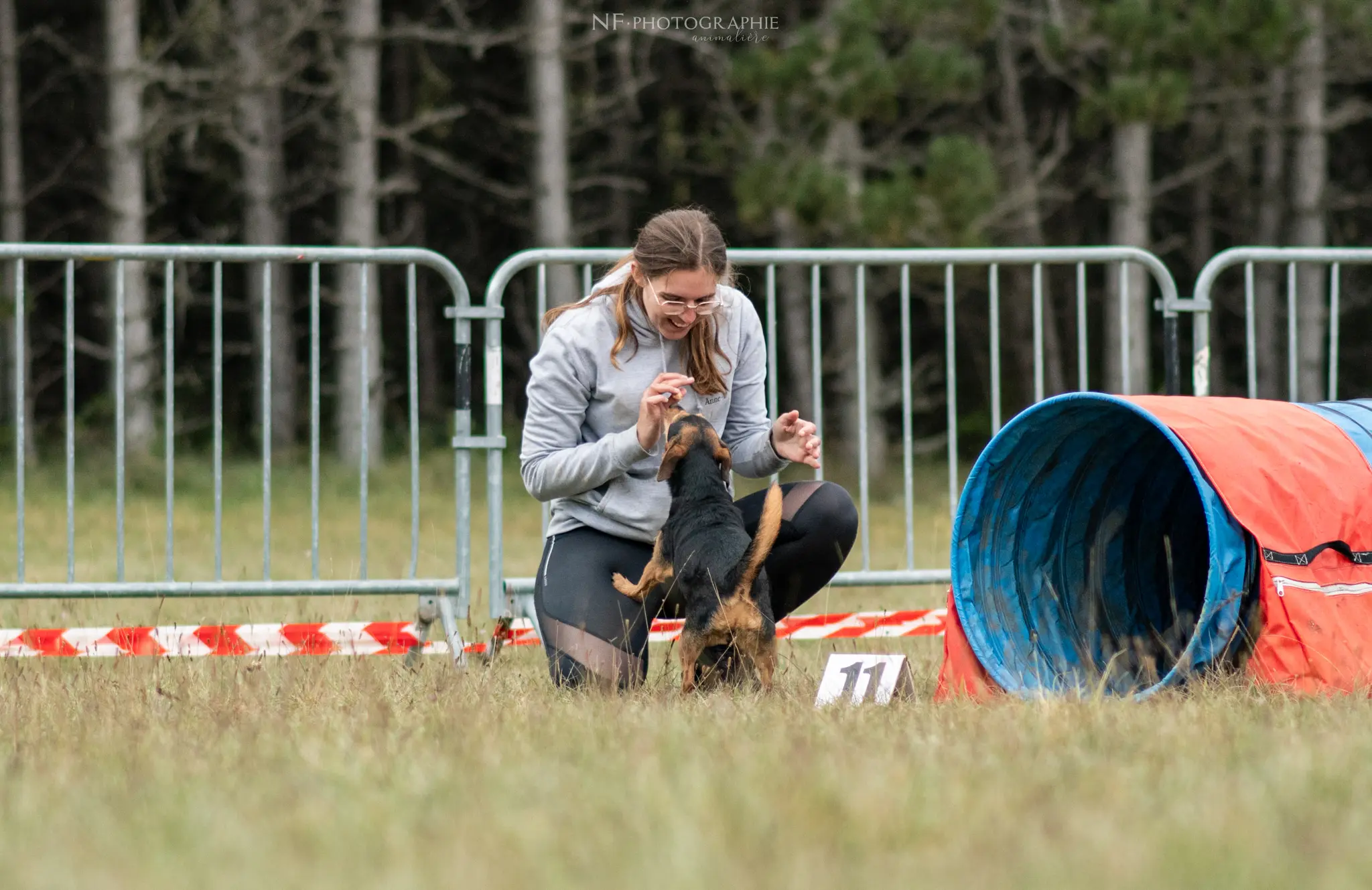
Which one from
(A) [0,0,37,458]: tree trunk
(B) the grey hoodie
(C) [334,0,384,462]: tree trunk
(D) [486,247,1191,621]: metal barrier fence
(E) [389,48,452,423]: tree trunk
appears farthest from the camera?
(E) [389,48,452,423]: tree trunk

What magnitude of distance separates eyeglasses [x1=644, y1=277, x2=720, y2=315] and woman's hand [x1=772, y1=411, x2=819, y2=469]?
0.38 m

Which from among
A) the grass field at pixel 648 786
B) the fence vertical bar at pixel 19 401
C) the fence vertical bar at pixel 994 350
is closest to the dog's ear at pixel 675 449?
the grass field at pixel 648 786

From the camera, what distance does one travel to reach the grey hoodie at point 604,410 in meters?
4.64

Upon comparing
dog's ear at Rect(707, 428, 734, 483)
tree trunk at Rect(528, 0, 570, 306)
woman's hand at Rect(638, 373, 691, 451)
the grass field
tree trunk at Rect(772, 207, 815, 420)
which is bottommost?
the grass field

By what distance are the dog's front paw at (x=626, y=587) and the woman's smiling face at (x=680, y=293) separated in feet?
2.49

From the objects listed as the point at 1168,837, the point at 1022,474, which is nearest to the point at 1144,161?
the point at 1022,474

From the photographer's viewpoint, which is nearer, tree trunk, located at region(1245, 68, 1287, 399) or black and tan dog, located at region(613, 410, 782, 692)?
black and tan dog, located at region(613, 410, 782, 692)

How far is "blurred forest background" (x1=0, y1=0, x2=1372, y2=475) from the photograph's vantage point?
44.9 feet

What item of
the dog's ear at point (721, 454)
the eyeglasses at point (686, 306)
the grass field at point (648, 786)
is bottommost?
the grass field at point (648, 786)

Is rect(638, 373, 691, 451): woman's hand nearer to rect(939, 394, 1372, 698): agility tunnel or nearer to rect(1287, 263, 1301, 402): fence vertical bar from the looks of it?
rect(939, 394, 1372, 698): agility tunnel

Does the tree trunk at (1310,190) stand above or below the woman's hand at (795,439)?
above

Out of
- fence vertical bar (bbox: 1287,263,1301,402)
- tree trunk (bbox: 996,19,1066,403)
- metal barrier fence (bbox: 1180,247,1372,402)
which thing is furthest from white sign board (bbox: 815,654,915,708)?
tree trunk (bbox: 996,19,1066,403)

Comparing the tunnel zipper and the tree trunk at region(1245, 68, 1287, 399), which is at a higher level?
the tree trunk at region(1245, 68, 1287, 399)

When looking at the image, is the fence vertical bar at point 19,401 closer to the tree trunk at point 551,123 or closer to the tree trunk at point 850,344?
the tree trunk at point 850,344
